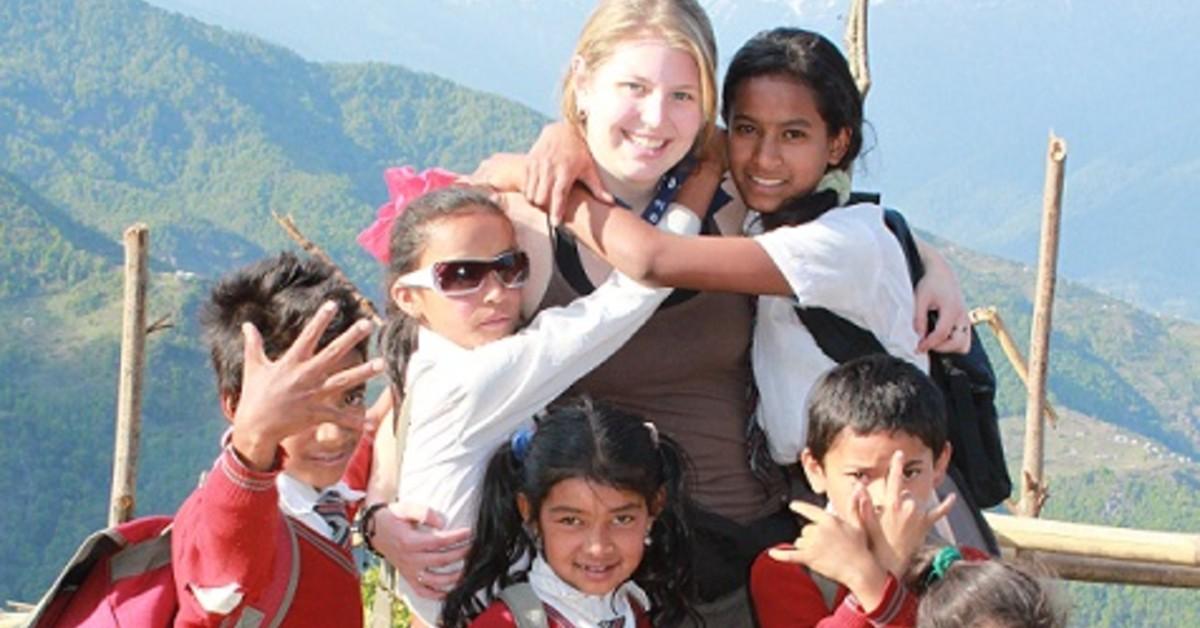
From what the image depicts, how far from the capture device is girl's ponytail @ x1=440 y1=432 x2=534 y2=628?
2.41m

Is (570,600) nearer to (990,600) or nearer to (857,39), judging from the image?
(990,600)

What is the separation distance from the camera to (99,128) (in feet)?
317

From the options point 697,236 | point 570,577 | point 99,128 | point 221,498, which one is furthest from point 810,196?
point 99,128

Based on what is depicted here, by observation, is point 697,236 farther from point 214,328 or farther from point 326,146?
point 326,146

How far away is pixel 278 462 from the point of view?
1926 mm

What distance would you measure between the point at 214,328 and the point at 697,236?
29.3 inches

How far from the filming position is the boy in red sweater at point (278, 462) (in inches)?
74.2

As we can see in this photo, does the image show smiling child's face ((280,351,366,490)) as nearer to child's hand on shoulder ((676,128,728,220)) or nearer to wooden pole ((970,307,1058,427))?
child's hand on shoulder ((676,128,728,220))

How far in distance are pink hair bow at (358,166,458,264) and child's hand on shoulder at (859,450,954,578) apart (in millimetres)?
918

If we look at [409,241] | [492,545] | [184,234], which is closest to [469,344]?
[409,241]

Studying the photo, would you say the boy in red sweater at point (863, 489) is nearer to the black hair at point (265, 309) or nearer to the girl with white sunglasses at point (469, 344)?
the girl with white sunglasses at point (469, 344)

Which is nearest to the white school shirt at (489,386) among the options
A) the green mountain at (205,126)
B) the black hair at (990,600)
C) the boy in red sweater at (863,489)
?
the boy in red sweater at (863,489)

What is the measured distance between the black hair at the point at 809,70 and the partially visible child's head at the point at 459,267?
1.54ft

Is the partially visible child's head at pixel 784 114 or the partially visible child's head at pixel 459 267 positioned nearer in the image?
the partially visible child's head at pixel 459 267
